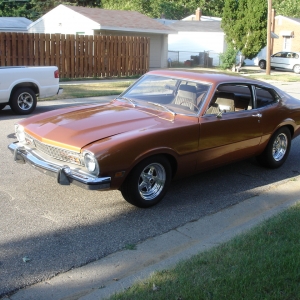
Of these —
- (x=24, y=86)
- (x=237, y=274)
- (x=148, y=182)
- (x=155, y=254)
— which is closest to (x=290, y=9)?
(x=24, y=86)

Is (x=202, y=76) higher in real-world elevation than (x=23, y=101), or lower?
higher

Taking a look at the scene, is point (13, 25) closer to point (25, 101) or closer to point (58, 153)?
point (25, 101)

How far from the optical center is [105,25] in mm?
28781

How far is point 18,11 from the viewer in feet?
162

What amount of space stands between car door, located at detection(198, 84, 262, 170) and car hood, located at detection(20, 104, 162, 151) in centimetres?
76

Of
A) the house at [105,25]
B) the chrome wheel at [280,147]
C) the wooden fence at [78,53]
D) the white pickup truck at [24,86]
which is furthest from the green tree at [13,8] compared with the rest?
the chrome wheel at [280,147]

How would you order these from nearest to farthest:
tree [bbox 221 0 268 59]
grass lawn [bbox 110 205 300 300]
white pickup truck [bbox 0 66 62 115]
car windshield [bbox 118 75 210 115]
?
grass lawn [bbox 110 205 300 300] → car windshield [bbox 118 75 210 115] → white pickup truck [bbox 0 66 62 115] → tree [bbox 221 0 268 59]

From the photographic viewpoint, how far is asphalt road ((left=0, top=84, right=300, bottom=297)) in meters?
4.44

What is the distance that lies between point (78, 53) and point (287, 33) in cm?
3194

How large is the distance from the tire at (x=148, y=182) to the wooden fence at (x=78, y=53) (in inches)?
639

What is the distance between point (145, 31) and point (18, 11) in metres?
23.8

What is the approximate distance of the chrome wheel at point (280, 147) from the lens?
785 cm

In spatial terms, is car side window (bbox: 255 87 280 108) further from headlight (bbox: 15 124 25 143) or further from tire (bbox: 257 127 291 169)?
headlight (bbox: 15 124 25 143)

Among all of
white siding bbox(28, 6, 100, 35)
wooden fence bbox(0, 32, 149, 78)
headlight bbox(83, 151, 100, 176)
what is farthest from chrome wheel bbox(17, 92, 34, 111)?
white siding bbox(28, 6, 100, 35)
